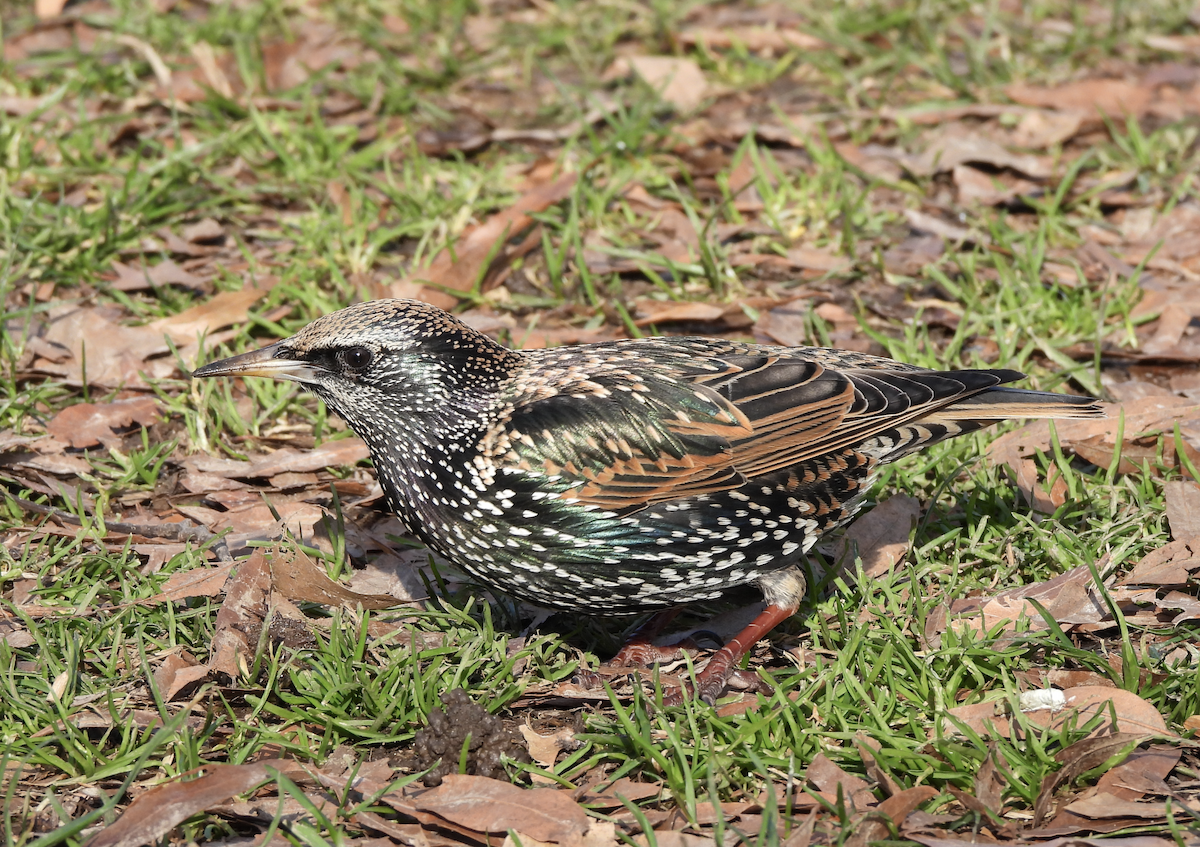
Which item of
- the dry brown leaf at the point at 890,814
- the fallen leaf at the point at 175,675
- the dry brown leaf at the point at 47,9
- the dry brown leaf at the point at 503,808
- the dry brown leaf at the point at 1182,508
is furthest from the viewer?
the dry brown leaf at the point at 47,9

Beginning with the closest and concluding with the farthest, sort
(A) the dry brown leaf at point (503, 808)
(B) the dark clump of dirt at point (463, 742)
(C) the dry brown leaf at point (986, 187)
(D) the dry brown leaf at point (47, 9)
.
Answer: (A) the dry brown leaf at point (503, 808), (B) the dark clump of dirt at point (463, 742), (C) the dry brown leaf at point (986, 187), (D) the dry brown leaf at point (47, 9)

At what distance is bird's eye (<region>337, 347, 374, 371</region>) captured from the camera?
14.7 feet

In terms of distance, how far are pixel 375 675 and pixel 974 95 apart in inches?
228

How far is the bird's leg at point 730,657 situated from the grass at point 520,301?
15cm

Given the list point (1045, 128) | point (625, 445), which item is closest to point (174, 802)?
point (625, 445)

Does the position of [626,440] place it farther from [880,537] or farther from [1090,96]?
[1090,96]

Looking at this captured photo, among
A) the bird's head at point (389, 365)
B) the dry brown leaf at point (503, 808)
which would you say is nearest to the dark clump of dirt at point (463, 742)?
the dry brown leaf at point (503, 808)

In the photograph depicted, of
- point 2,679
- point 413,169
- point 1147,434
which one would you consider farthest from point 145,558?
point 1147,434

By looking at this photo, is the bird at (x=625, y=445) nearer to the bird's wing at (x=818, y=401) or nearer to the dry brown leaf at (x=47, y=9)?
the bird's wing at (x=818, y=401)

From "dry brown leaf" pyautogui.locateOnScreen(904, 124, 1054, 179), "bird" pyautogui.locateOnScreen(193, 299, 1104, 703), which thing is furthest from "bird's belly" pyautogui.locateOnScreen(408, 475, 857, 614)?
"dry brown leaf" pyautogui.locateOnScreen(904, 124, 1054, 179)

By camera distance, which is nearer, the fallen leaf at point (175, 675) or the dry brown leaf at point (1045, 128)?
the fallen leaf at point (175, 675)

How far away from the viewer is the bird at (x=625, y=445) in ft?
14.2

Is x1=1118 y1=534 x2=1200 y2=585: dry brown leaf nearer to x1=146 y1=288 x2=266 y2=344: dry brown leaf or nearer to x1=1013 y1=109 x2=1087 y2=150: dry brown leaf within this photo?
x1=1013 y1=109 x2=1087 y2=150: dry brown leaf

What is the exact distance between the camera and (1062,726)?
3.91 m
